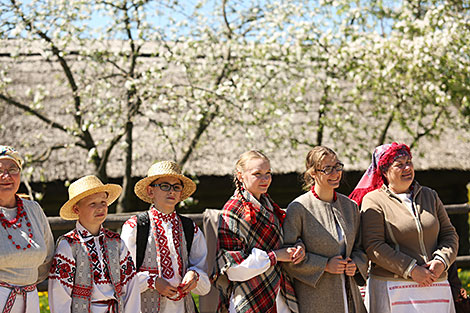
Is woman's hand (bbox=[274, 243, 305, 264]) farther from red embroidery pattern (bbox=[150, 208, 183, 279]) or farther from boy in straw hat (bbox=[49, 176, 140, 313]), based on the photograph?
boy in straw hat (bbox=[49, 176, 140, 313])

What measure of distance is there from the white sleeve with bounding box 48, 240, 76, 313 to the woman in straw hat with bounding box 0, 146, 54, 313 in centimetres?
7

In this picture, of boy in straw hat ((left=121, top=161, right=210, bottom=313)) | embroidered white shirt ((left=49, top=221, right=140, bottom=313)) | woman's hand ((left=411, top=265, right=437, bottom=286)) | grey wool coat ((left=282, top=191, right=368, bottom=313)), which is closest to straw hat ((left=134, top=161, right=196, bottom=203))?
boy in straw hat ((left=121, top=161, right=210, bottom=313))

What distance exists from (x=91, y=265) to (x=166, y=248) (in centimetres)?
48

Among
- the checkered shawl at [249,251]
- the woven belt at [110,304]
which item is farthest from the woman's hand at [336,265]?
the woven belt at [110,304]

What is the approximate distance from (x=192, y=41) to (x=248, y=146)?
1701mm

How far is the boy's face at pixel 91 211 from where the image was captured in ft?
10.7

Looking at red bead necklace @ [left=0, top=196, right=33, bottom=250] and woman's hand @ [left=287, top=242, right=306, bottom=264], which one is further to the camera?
woman's hand @ [left=287, top=242, right=306, bottom=264]

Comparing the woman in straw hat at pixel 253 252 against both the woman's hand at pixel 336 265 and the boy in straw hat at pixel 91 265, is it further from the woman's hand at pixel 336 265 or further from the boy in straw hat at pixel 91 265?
the boy in straw hat at pixel 91 265

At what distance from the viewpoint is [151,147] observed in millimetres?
8234

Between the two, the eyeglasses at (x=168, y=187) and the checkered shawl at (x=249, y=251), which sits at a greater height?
the eyeglasses at (x=168, y=187)

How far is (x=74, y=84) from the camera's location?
24.2 ft

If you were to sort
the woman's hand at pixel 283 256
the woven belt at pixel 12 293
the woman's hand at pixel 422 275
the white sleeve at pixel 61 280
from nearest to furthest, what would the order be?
the woven belt at pixel 12 293
the white sleeve at pixel 61 280
the woman's hand at pixel 283 256
the woman's hand at pixel 422 275

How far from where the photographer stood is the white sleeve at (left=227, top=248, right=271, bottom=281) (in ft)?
11.1

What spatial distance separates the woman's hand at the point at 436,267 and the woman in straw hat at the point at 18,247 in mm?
2139
